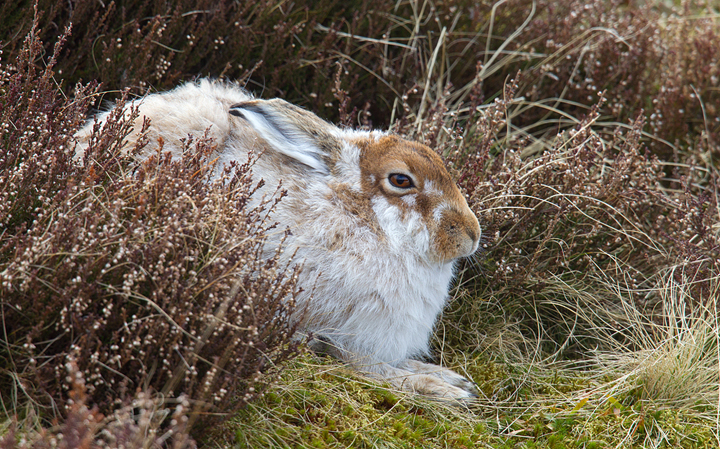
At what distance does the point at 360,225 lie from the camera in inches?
142

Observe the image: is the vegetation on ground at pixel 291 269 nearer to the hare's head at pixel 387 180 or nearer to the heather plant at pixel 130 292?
the heather plant at pixel 130 292

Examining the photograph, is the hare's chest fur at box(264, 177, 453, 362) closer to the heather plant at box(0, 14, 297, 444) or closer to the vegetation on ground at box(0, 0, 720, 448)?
the vegetation on ground at box(0, 0, 720, 448)

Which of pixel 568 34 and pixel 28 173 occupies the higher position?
pixel 568 34

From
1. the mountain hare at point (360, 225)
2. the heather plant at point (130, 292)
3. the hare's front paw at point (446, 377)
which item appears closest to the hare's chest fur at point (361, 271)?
the mountain hare at point (360, 225)

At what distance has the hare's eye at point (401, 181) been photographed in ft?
12.0

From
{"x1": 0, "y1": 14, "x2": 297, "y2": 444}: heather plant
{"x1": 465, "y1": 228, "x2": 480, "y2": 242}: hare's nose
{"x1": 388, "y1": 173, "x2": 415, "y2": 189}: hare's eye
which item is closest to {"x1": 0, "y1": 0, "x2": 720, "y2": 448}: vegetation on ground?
{"x1": 0, "y1": 14, "x2": 297, "y2": 444}: heather plant

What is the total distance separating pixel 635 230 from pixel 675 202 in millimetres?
555

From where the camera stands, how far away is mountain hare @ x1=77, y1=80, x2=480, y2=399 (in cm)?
350

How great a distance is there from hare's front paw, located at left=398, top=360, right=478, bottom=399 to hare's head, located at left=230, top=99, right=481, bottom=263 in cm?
64

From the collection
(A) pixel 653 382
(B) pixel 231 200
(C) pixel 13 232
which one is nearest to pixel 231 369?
(B) pixel 231 200

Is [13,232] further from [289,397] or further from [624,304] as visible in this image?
→ [624,304]

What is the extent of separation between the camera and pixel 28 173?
2977 mm

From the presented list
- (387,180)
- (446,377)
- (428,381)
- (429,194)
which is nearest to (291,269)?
(387,180)

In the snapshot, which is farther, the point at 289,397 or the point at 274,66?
the point at 274,66
